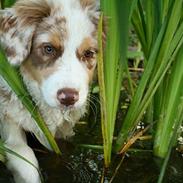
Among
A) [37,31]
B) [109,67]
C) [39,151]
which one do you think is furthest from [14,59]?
[39,151]

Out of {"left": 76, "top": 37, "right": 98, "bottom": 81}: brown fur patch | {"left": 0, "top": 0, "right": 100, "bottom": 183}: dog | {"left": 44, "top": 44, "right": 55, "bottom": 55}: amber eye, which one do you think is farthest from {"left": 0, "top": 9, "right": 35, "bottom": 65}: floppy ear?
{"left": 76, "top": 37, "right": 98, "bottom": 81}: brown fur patch

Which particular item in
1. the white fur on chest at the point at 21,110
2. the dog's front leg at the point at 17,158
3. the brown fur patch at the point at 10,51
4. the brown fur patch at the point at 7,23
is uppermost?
the brown fur patch at the point at 7,23

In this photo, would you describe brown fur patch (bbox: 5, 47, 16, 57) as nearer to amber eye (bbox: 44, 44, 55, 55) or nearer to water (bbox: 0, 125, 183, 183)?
amber eye (bbox: 44, 44, 55, 55)

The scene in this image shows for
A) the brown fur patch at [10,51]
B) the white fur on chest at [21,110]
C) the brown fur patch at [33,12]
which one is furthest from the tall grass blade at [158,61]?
the brown fur patch at [10,51]

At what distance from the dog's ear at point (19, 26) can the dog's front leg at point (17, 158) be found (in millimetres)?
427

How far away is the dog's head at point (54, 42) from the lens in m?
1.97

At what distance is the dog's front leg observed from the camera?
2125 millimetres

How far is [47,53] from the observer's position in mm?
2057

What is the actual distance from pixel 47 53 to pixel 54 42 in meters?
0.06

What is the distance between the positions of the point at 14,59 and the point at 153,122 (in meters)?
0.84

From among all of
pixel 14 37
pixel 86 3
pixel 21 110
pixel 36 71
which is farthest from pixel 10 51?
pixel 86 3

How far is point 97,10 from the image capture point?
7.41 feet

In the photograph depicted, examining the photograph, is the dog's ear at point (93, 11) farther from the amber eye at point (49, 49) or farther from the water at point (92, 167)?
the water at point (92, 167)

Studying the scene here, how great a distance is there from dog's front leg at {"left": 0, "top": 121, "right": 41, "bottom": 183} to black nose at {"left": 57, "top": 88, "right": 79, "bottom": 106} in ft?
1.39
